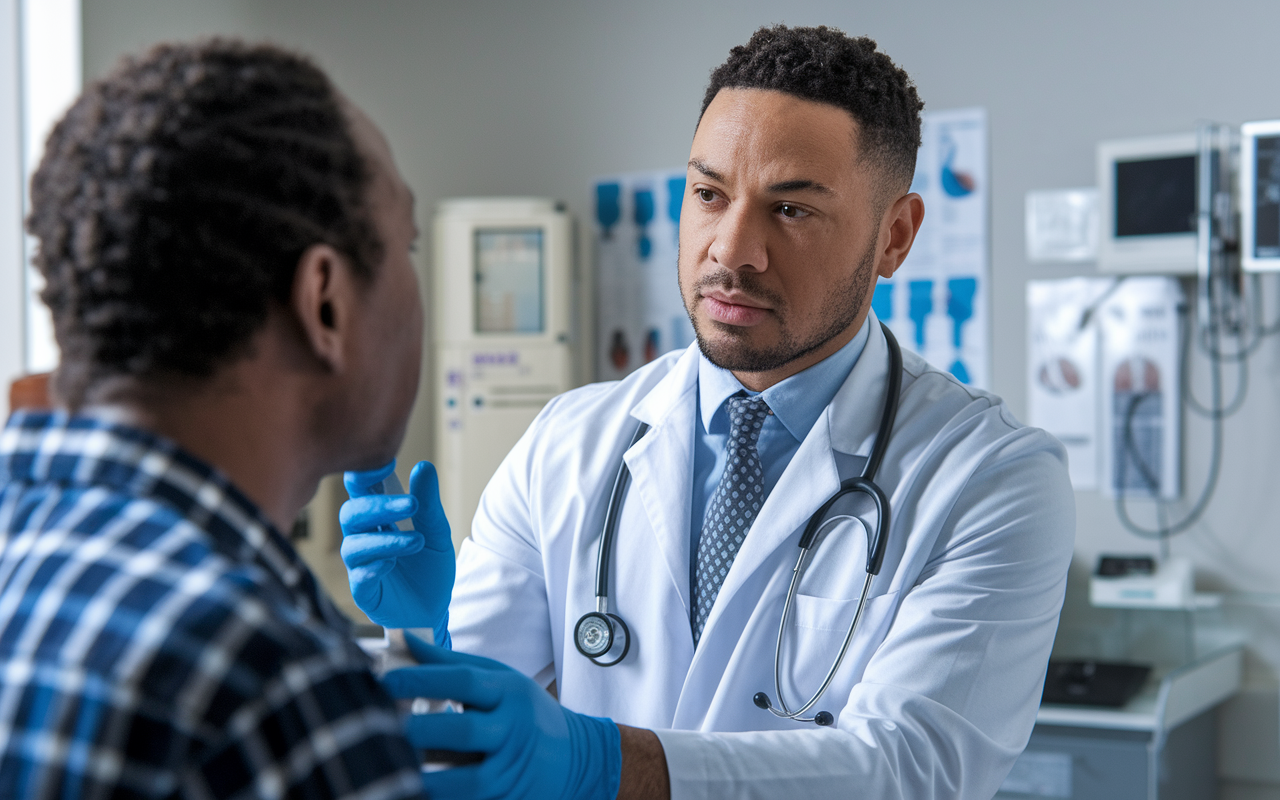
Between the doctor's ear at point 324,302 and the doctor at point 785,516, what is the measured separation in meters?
0.43

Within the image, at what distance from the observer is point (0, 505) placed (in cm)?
57

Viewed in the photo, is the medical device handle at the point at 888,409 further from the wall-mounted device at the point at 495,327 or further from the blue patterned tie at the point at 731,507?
the wall-mounted device at the point at 495,327

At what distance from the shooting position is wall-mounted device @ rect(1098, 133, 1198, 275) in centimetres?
272

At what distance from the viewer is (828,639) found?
115cm

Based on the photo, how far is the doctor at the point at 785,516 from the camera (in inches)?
42.4

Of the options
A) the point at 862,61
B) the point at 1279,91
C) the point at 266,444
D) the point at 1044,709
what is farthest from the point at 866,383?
the point at 1279,91

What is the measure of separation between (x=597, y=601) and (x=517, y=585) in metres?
0.12

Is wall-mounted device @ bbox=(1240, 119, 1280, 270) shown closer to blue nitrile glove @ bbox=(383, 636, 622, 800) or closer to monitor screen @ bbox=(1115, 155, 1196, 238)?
monitor screen @ bbox=(1115, 155, 1196, 238)

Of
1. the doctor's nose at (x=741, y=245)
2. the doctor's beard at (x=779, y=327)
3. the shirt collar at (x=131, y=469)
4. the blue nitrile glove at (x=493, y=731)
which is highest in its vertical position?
the doctor's nose at (x=741, y=245)

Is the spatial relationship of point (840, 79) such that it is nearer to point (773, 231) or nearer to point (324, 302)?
point (773, 231)

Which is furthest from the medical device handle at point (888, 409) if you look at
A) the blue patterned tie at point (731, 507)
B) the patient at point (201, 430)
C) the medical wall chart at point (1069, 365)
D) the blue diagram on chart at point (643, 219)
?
the blue diagram on chart at point (643, 219)

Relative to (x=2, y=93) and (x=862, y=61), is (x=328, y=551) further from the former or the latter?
(x=862, y=61)

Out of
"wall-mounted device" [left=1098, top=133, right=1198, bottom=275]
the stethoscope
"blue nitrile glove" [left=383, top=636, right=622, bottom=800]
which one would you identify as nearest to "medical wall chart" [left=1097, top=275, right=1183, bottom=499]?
"wall-mounted device" [left=1098, top=133, right=1198, bottom=275]

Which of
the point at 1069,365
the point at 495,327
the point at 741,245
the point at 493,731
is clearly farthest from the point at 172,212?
the point at 495,327
